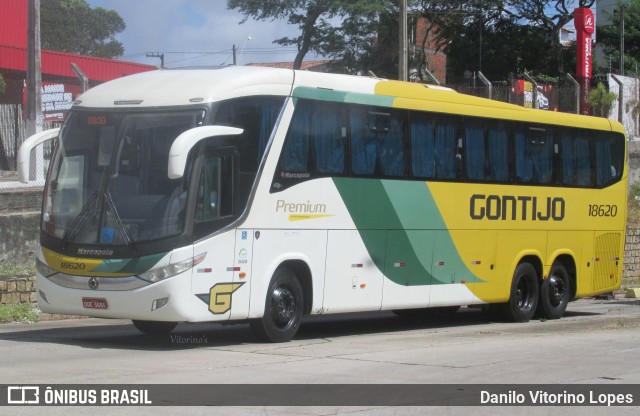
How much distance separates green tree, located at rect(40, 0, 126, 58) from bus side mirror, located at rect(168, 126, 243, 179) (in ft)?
251

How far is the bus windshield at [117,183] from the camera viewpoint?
504 inches

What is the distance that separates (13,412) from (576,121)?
14467 mm

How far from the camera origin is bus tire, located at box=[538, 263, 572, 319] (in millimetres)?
19703

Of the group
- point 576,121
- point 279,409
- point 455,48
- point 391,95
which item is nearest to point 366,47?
point 455,48

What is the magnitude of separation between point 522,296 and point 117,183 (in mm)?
9203

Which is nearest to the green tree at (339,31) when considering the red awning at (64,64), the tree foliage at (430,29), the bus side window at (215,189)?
the tree foliage at (430,29)

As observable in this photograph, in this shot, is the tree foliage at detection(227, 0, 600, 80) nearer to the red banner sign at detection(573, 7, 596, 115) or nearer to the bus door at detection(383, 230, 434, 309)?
the red banner sign at detection(573, 7, 596, 115)

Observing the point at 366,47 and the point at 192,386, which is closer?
the point at 192,386

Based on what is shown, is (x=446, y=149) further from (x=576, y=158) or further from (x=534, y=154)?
(x=576, y=158)

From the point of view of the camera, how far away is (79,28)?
97438 millimetres

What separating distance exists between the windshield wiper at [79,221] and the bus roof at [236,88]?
4.24 feet

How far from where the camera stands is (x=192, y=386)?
10000 mm

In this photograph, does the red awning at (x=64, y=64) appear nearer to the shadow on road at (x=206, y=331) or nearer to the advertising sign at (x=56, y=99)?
the advertising sign at (x=56, y=99)

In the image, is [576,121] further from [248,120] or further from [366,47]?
[366,47]
